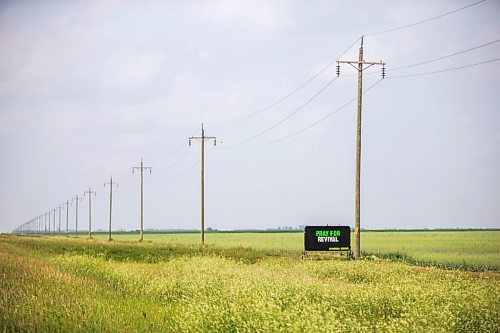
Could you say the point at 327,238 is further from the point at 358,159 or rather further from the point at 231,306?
the point at 231,306

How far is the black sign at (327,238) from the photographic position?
36812 millimetres

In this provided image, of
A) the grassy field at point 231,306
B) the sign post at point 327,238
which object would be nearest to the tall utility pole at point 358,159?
the sign post at point 327,238

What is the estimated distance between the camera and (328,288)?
16.3 m

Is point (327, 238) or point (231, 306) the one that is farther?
point (327, 238)

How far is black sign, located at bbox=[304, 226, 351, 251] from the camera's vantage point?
36812 millimetres

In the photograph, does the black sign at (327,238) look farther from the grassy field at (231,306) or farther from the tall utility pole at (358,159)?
the grassy field at (231,306)

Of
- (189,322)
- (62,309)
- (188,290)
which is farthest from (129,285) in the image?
(189,322)

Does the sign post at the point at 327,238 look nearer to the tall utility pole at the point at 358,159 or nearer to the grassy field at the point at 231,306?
the tall utility pole at the point at 358,159

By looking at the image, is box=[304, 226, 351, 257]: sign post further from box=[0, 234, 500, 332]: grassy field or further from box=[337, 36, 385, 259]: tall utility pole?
box=[0, 234, 500, 332]: grassy field

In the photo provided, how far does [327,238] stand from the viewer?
36906 mm

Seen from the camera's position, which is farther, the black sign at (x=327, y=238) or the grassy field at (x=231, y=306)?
the black sign at (x=327, y=238)

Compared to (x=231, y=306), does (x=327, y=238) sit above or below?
below

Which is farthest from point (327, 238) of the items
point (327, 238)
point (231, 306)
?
point (231, 306)

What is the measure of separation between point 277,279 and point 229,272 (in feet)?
11.6
